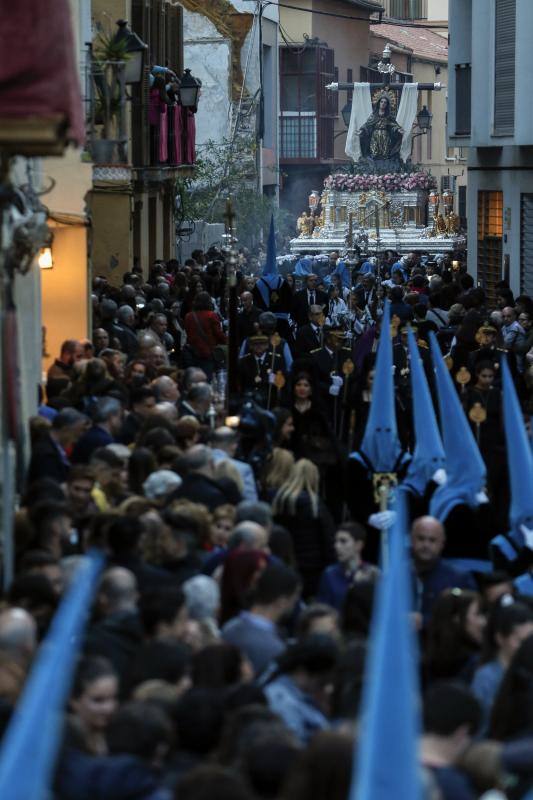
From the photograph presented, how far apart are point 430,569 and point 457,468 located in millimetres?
1860

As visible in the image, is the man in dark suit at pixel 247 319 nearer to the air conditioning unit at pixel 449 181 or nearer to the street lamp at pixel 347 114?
the street lamp at pixel 347 114

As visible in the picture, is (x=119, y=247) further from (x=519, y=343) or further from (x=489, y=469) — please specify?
(x=489, y=469)

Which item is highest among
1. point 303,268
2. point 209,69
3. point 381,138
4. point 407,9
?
point 407,9

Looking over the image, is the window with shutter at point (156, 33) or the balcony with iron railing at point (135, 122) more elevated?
the window with shutter at point (156, 33)

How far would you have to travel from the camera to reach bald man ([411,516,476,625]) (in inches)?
380

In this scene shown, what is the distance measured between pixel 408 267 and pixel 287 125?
41321 millimetres

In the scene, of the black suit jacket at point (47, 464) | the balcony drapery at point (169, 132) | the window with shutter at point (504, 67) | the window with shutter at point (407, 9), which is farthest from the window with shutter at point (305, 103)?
the black suit jacket at point (47, 464)

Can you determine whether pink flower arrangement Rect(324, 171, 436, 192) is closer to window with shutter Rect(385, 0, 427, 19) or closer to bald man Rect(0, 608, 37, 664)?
window with shutter Rect(385, 0, 427, 19)

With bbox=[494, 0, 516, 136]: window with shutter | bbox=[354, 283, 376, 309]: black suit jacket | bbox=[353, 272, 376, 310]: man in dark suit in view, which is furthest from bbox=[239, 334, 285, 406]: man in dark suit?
bbox=[494, 0, 516, 136]: window with shutter

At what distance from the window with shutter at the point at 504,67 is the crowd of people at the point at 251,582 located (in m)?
14.2

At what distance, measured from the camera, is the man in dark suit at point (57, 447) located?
11891 millimetres

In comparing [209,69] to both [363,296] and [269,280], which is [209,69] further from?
[269,280]

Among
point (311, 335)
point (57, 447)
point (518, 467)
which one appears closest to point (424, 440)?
point (518, 467)

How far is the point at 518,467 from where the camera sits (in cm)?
1021
